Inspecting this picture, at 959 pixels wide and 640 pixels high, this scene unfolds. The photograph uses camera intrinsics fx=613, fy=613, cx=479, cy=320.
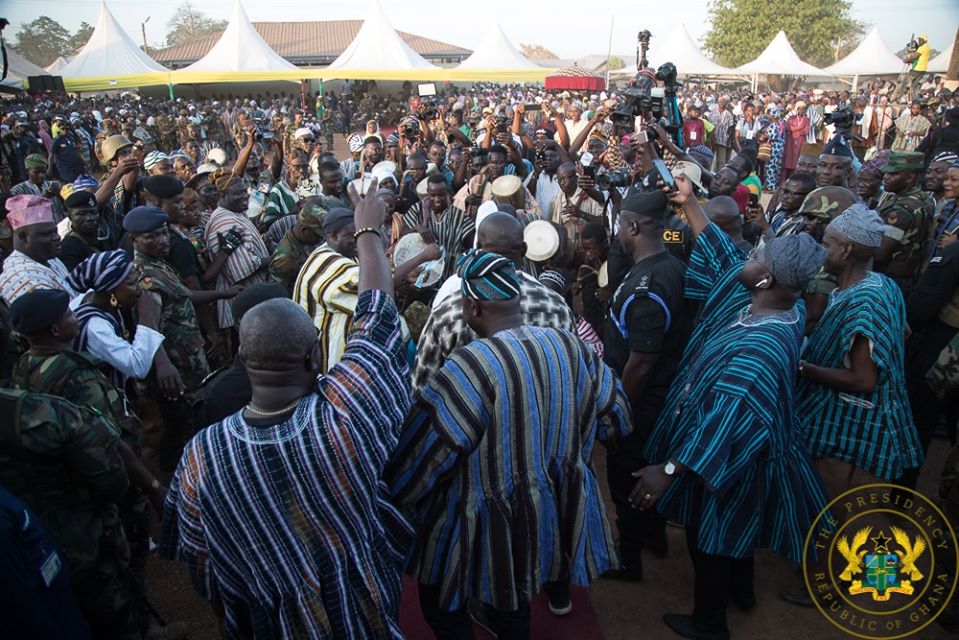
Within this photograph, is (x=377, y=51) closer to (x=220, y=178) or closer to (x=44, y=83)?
(x=44, y=83)

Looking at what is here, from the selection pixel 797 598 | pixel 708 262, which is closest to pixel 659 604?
pixel 797 598

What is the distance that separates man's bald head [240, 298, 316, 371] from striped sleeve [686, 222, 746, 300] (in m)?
2.28

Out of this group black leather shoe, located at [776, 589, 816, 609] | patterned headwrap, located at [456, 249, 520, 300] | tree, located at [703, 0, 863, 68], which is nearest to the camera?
patterned headwrap, located at [456, 249, 520, 300]

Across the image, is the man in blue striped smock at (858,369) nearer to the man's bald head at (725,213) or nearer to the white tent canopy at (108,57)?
the man's bald head at (725,213)

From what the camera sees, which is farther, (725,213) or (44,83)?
(44,83)

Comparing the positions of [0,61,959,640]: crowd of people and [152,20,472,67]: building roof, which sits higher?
[152,20,472,67]: building roof

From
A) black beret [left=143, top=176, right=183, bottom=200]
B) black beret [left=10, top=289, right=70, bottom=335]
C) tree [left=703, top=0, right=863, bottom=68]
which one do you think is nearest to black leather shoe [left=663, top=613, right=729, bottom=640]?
black beret [left=10, top=289, right=70, bottom=335]

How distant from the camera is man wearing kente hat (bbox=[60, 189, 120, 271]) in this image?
176 inches

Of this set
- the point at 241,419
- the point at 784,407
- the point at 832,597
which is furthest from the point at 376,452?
the point at 832,597

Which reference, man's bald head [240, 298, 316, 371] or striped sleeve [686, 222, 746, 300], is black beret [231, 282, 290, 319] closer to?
man's bald head [240, 298, 316, 371]

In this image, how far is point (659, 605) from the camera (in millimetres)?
3252

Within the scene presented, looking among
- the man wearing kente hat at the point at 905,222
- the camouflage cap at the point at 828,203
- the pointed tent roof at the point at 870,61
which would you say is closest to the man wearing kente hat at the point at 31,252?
the camouflage cap at the point at 828,203

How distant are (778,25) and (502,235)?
2392 inches

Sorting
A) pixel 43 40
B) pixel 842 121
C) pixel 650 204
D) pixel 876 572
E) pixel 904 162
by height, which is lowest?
pixel 876 572
